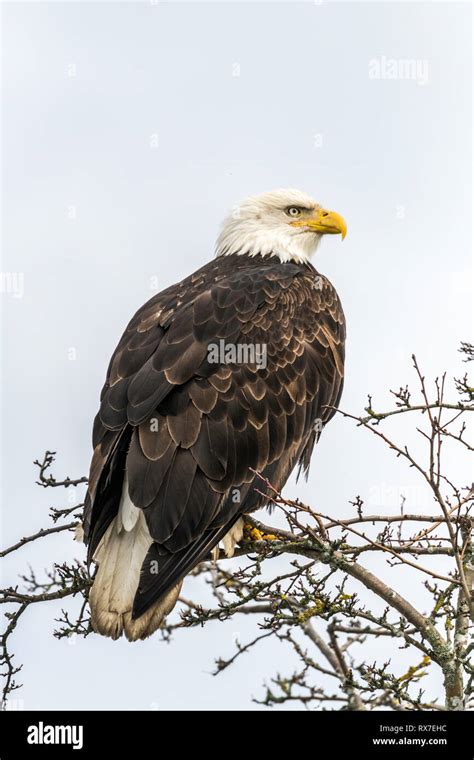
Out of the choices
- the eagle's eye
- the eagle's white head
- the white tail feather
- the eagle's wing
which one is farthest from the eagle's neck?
the white tail feather

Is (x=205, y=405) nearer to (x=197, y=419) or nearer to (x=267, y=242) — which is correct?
(x=197, y=419)

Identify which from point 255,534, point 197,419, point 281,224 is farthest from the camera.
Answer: point 281,224

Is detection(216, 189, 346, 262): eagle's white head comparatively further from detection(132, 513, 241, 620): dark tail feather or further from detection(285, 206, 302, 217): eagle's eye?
detection(132, 513, 241, 620): dark tail feather

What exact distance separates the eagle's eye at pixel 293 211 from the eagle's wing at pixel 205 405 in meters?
1.33

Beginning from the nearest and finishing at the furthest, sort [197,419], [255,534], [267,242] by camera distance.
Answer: [197,419] → [255,534] → [267,242]

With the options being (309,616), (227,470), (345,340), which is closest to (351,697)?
(309,616)

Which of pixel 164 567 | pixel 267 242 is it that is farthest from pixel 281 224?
pixel 164 567

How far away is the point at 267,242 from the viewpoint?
934cm

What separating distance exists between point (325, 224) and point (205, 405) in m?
3.03

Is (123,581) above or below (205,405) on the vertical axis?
below

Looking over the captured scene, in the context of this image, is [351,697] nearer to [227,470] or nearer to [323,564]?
[323,564]

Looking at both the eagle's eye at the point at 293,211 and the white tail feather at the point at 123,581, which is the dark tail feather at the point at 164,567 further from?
the eagle's eye at the point at 293,211

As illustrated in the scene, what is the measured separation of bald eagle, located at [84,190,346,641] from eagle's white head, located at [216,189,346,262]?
75 cm

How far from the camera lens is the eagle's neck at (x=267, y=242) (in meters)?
9.28
